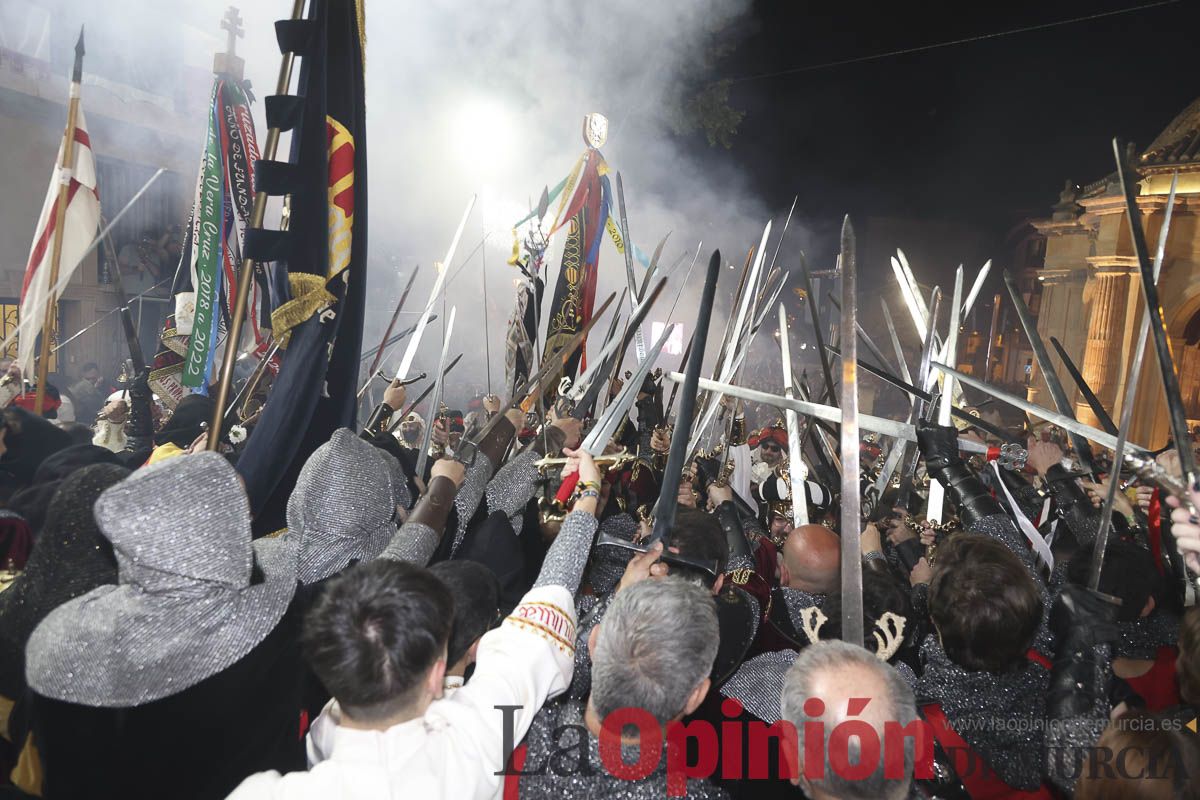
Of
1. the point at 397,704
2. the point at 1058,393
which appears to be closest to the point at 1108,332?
the point at 1058,393

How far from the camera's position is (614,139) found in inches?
631

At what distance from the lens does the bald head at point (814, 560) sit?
2246mm

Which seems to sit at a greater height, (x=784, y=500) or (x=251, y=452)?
(x=251, y=452)

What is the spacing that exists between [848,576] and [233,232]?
520cm

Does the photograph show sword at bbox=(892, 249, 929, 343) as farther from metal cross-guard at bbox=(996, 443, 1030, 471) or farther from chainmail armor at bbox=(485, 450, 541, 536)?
chainmail armor at bbox=(485, 450, 541, 536)

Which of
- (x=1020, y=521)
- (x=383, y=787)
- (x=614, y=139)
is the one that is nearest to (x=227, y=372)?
(x=383, y=787)

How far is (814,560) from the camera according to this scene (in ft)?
7.41

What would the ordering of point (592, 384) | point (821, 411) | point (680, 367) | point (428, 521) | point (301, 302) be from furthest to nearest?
point (680, 367) → point (592, 384) → point (301, 302) → point (821, 411) → point (428, 521)

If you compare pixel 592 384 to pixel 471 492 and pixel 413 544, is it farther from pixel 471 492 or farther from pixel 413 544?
pixel 413 544

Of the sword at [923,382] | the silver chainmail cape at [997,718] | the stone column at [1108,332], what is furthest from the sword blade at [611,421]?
the stone column at [1108,332]

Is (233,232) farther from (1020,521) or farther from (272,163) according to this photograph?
(1020,521)

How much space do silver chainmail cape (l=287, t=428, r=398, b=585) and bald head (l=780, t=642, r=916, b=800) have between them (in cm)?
130

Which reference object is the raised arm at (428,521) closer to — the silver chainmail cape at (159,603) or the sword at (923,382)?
the silver chainmail cape at (159,603)

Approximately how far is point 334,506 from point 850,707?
1436mm
